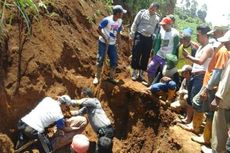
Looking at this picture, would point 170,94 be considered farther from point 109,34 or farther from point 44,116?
point 44,116

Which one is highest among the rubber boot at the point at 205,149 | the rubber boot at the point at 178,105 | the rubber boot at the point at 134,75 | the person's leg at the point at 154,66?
the person's leg at the point at 154,66

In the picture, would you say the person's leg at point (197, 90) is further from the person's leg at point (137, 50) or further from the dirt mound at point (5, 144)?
the dirt mound at point (5, 144)

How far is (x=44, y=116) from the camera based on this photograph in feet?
23.4

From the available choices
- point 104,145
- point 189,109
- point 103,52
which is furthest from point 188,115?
point 103,52

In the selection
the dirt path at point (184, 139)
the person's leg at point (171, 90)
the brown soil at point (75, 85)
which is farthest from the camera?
the person's leg at point (171, 90)

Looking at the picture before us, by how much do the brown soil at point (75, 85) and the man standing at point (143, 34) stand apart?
0.59 metres

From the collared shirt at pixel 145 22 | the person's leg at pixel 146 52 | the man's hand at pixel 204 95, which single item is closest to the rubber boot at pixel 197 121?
the man's hand at pixel 204 95

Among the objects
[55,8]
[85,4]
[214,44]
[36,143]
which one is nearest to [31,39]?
[55,8]

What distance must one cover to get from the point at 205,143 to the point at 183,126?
856mm

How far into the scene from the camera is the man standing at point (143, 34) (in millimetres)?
8828

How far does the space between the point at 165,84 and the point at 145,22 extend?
4.92 ft

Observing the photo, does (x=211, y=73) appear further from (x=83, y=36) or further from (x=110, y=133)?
(x=83, y=36)

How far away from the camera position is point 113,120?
30.7 ft

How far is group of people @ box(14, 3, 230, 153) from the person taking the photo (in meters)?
5.94
